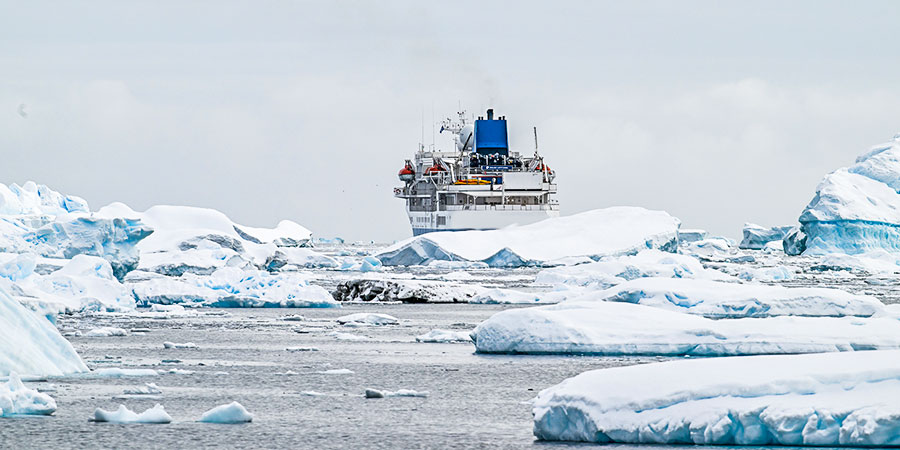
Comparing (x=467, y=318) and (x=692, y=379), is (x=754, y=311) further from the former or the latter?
(x=692, y=379)

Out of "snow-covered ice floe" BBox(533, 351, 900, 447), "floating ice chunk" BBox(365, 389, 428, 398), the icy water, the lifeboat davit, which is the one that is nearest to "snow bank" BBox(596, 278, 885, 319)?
the icy water

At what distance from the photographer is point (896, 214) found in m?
42.5

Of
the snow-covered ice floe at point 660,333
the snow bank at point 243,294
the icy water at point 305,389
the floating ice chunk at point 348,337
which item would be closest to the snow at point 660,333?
the snow-covered ice floe at point 660,333

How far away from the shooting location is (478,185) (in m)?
56.2

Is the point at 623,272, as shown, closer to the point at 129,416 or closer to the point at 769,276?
the point at 769,276

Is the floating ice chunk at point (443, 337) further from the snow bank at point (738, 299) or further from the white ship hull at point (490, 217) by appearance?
the white ship hull at point (490, 217)

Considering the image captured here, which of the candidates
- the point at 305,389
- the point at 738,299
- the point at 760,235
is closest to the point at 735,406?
the point at 305,389

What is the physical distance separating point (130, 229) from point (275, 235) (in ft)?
167

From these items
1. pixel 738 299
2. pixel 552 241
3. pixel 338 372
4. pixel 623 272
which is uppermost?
pixel 552 241

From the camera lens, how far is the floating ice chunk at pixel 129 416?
27.9 feet

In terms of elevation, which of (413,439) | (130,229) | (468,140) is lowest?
(413,439)

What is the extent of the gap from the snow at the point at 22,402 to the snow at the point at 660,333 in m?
5.54

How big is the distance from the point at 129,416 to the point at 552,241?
103 feet

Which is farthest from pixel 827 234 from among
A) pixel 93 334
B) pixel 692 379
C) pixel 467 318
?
pixel 692 379
